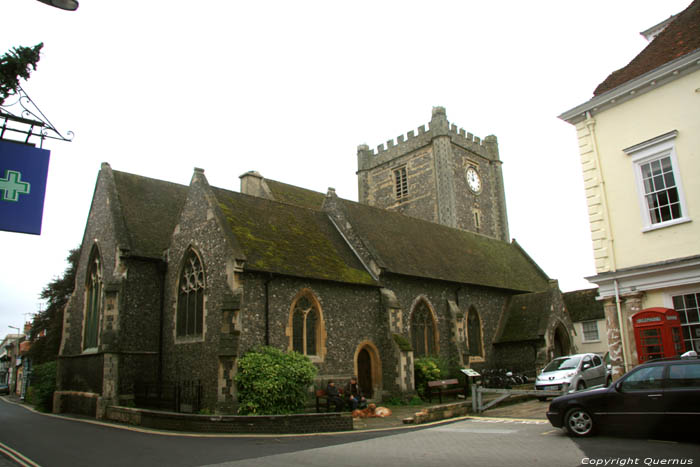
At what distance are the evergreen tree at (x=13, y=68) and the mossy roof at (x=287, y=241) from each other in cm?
893

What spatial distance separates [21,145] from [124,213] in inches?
524

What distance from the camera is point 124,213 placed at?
22.8 metres

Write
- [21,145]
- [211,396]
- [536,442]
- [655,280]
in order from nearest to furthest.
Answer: [21,145] < [536,442] < [655,280] < [211,396]

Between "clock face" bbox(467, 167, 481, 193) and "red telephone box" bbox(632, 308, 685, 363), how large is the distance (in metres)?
30.3

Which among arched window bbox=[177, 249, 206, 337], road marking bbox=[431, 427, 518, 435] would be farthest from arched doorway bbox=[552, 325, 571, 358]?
arched window bbox=[177, 249, 206, 337]

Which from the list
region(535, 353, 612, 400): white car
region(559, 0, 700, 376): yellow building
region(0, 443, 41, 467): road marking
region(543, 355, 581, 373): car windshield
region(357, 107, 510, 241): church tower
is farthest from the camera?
region(357, 107, 510, 241): church tower

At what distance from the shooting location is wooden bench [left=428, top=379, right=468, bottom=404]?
20344 mm

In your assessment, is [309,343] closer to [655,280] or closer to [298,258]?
[298,258]

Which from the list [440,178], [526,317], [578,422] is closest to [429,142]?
[440,178]

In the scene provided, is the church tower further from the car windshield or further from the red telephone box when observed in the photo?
the red telephone box

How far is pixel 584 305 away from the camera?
118 ft

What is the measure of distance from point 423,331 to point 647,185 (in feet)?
Result: 41.9

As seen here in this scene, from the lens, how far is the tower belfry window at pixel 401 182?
4370 centimetres

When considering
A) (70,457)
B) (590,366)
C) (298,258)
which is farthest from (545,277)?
(70,457)
